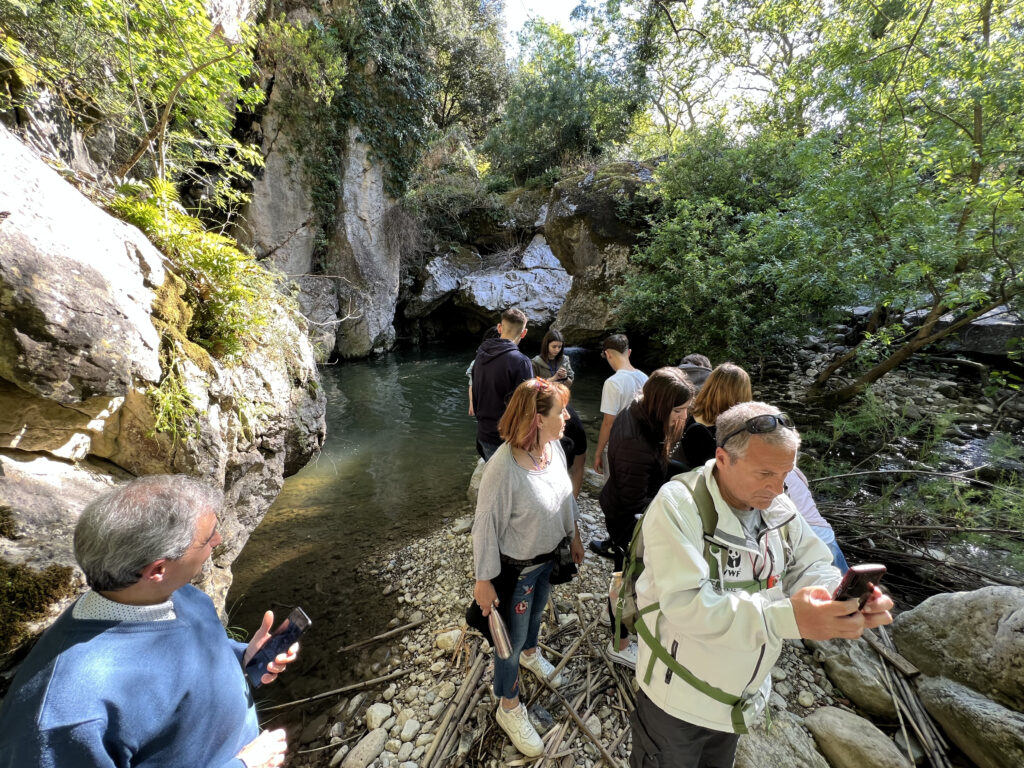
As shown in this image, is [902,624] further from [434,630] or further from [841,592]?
[434,630]

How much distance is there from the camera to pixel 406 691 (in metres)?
2.79

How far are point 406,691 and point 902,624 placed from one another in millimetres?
3430

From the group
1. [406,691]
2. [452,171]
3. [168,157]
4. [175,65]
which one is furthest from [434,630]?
[452,171]

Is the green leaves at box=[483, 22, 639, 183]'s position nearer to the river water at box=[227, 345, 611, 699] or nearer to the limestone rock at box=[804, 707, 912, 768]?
the river water at box=[227, 345, 611, 699]

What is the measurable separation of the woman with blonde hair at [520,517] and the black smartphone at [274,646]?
79cm

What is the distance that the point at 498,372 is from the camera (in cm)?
361

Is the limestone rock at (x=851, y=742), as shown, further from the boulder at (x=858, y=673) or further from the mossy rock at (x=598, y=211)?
the mossy rock at (x=598, y=211)

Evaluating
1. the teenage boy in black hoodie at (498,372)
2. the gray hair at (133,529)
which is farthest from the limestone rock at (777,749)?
the gray hair at (133,529)

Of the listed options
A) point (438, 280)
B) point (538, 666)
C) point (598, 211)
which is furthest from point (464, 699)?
point (438, 280)

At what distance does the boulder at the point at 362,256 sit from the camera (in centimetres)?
1306

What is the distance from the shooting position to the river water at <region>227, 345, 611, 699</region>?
3.62 m

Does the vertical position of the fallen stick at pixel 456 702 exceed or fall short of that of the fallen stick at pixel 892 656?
it exceeds it

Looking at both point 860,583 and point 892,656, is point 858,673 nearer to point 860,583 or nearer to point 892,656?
point 892,656

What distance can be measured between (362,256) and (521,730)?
47.0 ft
